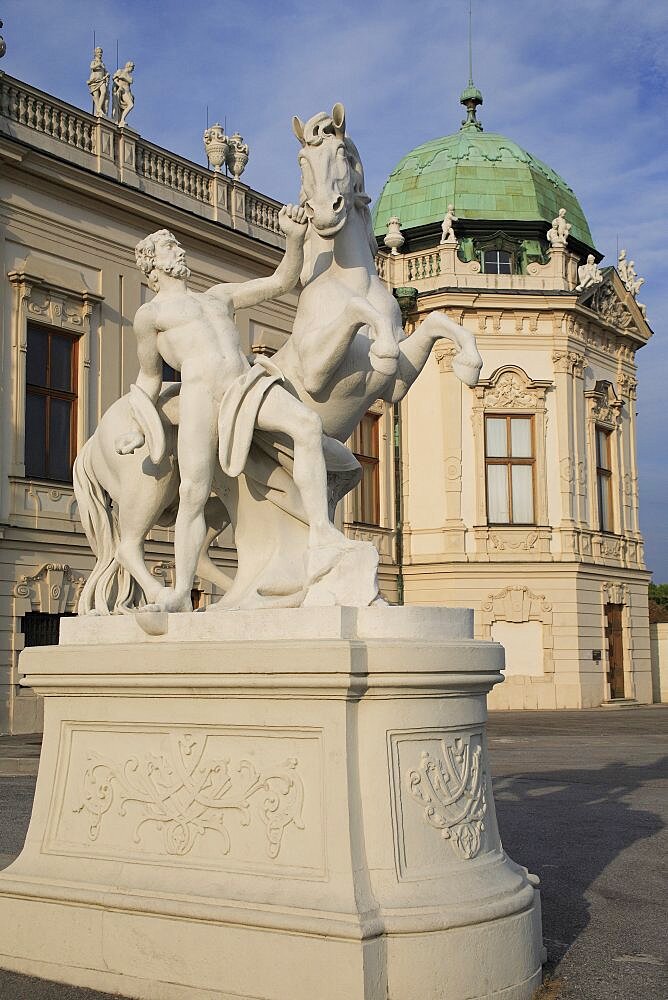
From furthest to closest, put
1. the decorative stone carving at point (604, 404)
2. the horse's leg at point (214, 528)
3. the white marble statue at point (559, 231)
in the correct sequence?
1. the decorative stone carving at point (604, 404)
2. the white marble statue at point (559, 231)
3. the horse's leg at point (214, 528)

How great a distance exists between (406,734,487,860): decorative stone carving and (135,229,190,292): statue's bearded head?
2.41m

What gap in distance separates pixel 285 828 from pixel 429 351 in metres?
2.09

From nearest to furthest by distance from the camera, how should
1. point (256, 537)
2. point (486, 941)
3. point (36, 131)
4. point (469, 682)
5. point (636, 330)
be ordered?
point (486, 941) < point (469, 682) < point (256, 537) < point (36, 131) < point (636, 330)

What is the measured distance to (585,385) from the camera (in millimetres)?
27516

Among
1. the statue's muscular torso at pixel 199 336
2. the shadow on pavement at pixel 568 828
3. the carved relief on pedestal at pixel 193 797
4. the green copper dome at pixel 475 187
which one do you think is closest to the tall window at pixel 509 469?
the green copper dome at pixel 475 187

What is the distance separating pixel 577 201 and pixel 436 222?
15.8 feet

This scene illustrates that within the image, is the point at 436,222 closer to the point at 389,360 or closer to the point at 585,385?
the point at 585,385

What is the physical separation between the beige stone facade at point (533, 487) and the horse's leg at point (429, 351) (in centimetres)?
2014

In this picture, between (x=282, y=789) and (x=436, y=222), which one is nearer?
(x=282, y=789)

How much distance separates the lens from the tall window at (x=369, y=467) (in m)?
25.2

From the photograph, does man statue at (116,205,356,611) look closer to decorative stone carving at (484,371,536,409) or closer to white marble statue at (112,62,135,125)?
white marble statue at (112,62,135,125)

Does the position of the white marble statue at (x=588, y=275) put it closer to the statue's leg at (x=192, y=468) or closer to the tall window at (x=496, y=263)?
the tall window at (x=496, y=263)

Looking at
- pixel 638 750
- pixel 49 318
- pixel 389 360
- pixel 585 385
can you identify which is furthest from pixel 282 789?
pixel 585 385

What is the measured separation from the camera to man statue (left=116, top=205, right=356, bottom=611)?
15.3ft
